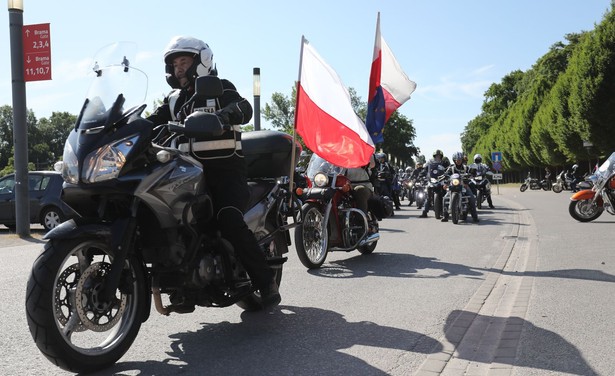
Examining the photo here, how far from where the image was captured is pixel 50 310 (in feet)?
11.1

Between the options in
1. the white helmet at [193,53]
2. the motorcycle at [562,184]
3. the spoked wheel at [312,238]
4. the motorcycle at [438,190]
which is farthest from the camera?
the motorcycle at [562,184]

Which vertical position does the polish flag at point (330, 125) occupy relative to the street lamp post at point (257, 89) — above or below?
below

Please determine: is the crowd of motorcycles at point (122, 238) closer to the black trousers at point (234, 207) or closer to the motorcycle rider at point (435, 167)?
the black trousers at point (234, 207)

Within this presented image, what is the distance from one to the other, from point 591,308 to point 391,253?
437 centimetres

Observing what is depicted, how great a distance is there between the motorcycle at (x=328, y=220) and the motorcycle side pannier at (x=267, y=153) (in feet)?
7.25

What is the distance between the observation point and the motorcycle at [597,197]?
14.5m

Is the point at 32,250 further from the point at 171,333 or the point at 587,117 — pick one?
the point at 587,117

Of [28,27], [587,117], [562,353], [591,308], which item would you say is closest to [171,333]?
[562,353]

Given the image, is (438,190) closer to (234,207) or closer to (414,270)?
(414,270)

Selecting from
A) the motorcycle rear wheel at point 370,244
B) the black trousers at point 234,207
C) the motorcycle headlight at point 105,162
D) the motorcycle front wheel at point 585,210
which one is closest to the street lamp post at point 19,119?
the motorcycle rear wheel at point 370,244

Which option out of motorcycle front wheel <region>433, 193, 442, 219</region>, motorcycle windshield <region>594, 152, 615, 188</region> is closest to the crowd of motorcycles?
motorcycle windshield <region>594, 152, 615, 188</region>

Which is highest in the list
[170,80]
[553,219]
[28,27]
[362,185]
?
[28,27]

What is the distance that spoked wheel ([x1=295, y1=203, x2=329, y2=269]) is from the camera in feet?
25.9

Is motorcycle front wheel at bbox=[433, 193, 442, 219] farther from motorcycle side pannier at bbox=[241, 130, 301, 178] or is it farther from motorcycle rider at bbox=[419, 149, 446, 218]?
motorcycle side pannier at bbox=[241, 130, 301, 178]
